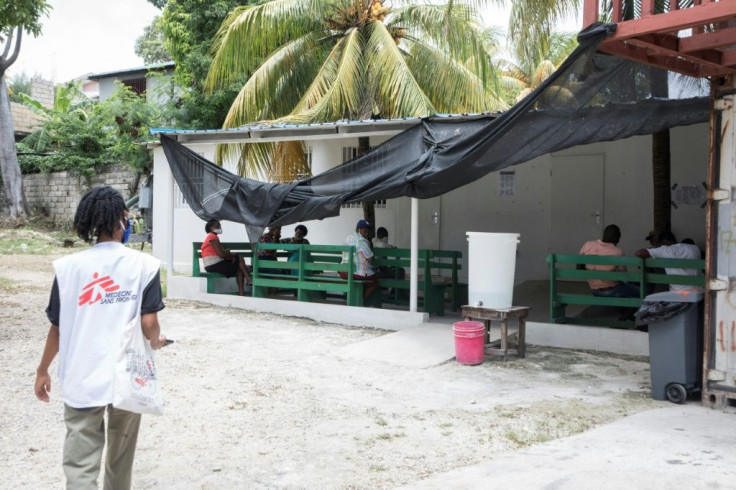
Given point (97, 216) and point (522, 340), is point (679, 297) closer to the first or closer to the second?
point (522, 340)

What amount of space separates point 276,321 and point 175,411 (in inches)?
186

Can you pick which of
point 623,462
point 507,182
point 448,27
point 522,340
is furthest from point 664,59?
point 448,27

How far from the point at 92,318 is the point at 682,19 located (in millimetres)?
4692

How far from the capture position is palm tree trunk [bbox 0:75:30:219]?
25594mm

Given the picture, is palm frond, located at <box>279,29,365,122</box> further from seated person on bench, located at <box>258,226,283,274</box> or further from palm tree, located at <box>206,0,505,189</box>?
seated person on bench, located at <box>258,226,283,274</box>

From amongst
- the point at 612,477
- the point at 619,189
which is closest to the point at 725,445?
the point at 612,477

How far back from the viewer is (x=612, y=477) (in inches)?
175

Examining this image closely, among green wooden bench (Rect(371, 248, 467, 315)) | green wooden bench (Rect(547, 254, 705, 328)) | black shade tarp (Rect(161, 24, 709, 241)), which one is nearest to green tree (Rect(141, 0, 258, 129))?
black shade tarp (Rect(161, 24, 709, 241))

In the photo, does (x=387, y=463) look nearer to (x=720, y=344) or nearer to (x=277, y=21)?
(x=720, y=344)

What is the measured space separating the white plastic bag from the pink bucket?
4951 mm

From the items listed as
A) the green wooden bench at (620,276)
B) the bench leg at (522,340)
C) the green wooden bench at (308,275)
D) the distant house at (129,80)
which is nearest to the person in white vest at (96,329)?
the bench leg at (522,340)

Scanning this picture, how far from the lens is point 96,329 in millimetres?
3322

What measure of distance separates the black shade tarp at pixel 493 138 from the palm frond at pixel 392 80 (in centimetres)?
368

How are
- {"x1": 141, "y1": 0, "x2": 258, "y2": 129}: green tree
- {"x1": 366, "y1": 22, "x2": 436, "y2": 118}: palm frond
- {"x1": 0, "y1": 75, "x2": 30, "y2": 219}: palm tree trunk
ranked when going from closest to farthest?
{"x1": 366, "y1": 22, "x2": 436, "y2": 118}: palm frond
{"x1": 141, "y1": 0, "x2": 258, "y2": 129}: green tree
{"x1": 0, "y1": 75, "x2": 30, "y2": 219}: palm tree trunk
